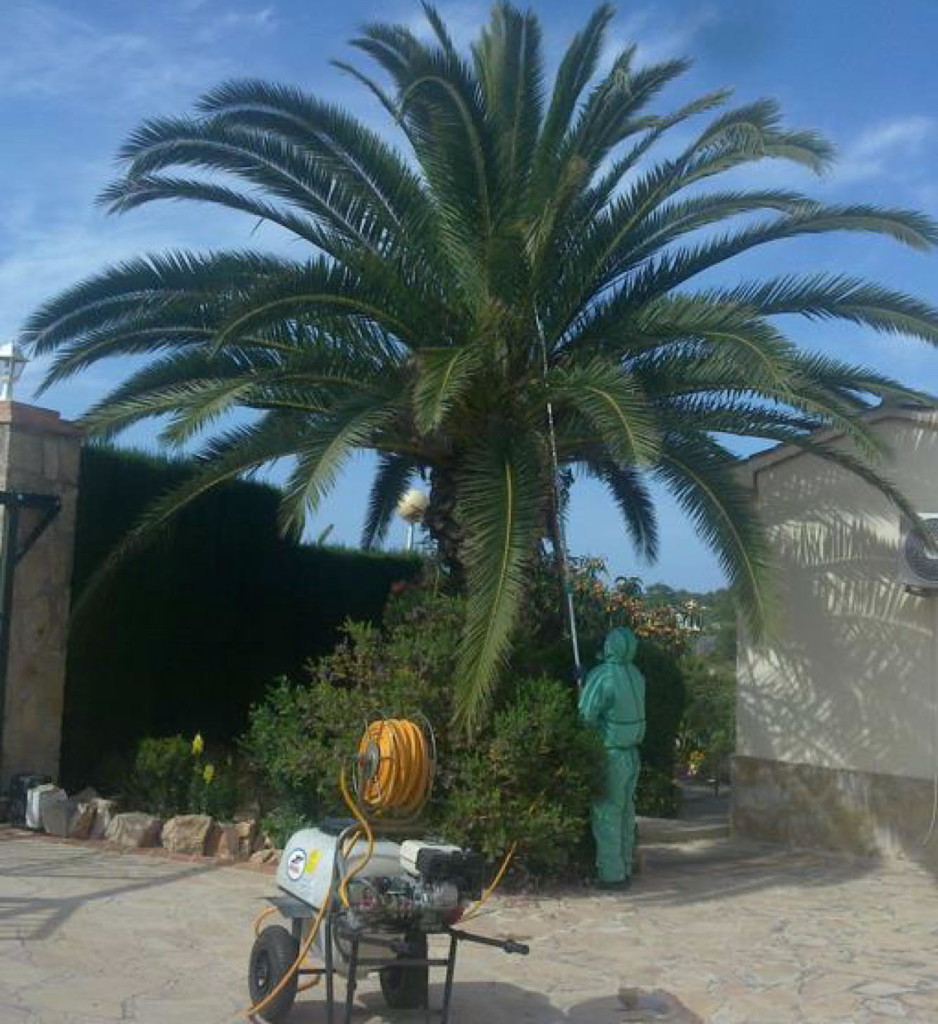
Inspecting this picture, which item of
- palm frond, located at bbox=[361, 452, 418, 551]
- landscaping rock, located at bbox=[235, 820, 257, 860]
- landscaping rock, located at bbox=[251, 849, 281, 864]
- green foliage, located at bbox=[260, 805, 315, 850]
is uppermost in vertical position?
palm frond, located at bbox=[361, 452, 418, 551]

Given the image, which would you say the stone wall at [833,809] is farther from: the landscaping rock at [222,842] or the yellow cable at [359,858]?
the yellow cable at [359,858]

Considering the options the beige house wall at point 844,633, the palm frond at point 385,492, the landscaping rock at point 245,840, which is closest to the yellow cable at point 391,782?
the landscaping rock at point 245,840

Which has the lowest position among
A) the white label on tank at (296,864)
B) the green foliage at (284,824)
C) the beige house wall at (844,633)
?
the green foliage at (284,824)

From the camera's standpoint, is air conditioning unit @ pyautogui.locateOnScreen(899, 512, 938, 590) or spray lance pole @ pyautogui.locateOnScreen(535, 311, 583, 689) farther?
air conditioning unit @ pyautogui.locateOnScreen(899, 512, 938, 590)

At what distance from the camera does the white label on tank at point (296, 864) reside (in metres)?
6.27

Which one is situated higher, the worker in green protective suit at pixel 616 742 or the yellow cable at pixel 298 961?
the worker in green protective suit at pixel 616 742

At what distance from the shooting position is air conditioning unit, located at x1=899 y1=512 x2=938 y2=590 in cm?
1059

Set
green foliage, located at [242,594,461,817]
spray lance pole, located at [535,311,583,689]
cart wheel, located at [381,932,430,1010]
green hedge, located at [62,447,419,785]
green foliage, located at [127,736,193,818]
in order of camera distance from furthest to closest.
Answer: green hedge, located at [62,447,419,785]
green foliage, located at [127,736,193,818]
spray lance pole, located at [535,311,583,689]
green foliage, located at [242,594,461,817]
cart wheel, located at [381,932,430,1010]

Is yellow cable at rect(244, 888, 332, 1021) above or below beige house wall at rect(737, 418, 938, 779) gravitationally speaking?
below

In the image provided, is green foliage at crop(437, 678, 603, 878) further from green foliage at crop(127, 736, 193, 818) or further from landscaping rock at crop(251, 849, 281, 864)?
green foliage at crop(127, 736, 193, 818)

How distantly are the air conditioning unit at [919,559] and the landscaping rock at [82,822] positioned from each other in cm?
645

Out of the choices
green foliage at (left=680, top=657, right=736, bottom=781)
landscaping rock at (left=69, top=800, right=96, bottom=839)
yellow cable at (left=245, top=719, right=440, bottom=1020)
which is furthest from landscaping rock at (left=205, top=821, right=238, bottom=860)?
green foliage at (left=680, top=657, right=736, bottom=781)

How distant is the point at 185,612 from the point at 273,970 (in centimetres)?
759

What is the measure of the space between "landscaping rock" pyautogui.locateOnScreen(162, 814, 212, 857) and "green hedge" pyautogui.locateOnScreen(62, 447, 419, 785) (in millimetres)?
2151
